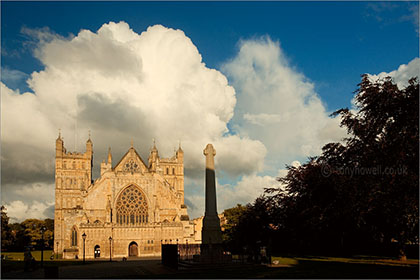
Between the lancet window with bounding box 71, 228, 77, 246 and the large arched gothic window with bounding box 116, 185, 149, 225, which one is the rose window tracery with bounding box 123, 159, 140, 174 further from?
the lancet window with bounding box 71, 228, 77, 246

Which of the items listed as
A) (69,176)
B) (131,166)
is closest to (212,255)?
(131,166)

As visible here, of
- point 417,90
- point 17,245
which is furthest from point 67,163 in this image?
point 417,90

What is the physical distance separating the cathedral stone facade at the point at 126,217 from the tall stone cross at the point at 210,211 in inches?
1337

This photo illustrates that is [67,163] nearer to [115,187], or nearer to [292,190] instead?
[115,187]

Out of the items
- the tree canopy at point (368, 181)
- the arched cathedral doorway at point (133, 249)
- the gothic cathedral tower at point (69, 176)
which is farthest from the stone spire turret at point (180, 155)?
the tree canopy at point (368, 181)

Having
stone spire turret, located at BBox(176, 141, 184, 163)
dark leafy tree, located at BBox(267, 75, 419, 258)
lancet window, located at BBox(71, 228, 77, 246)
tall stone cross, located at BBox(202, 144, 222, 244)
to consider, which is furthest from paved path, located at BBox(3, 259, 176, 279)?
A: stone spire turret, located at BBox(176, 141, 184, 163)

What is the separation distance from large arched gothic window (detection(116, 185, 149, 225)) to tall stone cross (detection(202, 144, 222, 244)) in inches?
1535

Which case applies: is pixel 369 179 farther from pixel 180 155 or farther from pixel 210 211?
pixel 180 155

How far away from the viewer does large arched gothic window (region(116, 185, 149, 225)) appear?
6650 cm

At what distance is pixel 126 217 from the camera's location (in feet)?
218

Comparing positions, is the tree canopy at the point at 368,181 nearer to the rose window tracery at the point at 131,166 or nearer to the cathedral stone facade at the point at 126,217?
the cathedral stone facade at the point at 126,217

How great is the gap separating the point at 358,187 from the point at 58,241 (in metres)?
59.4

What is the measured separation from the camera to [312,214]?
35.2 meters

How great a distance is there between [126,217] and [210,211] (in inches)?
1593
